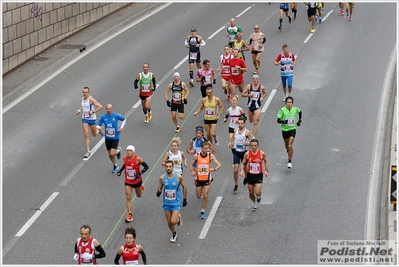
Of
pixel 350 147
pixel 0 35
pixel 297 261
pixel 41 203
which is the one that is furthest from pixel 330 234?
pixel 0 35

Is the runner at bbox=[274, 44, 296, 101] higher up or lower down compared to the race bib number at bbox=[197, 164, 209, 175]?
higher up

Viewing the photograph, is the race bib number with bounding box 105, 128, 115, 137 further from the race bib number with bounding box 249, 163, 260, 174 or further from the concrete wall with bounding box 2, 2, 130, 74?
the concrete wall with bounding box 2, 2, 130, 74

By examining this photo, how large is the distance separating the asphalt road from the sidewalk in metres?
0.53

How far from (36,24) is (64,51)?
56.1 inches

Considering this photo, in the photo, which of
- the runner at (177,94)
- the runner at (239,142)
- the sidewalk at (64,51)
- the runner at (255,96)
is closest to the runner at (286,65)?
the runner at (255,96)

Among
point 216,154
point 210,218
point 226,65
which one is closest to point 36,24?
point 226,65

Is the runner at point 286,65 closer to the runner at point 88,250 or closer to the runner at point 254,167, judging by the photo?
the runner at point 254,167

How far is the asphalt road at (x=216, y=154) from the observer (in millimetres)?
16562

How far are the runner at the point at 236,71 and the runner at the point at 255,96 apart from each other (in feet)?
6.57

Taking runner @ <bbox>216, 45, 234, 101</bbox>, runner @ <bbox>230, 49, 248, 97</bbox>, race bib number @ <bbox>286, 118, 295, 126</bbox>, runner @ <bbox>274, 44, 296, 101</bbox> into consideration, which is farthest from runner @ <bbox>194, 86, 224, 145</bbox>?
runner @ <bbox>274, 44, 296, 101</bbox>

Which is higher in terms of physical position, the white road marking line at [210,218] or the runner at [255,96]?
the runner at [255,96]

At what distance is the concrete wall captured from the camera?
26283 millimetres

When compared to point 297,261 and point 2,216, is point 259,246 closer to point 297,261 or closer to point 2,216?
point 297,261

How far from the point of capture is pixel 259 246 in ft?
53.4
